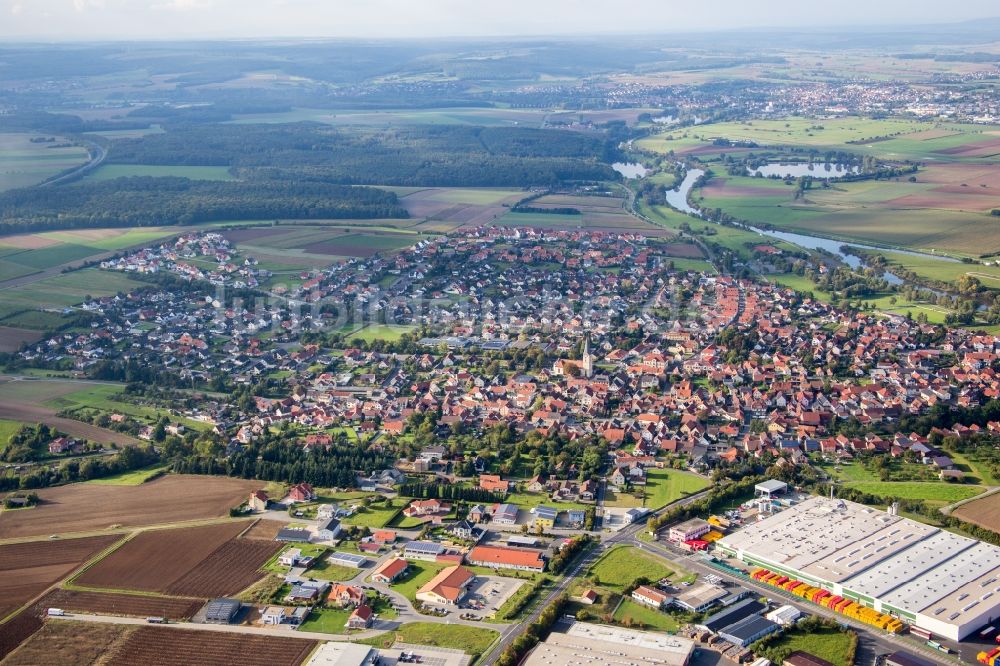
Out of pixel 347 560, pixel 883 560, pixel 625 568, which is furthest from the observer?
pixel 347 560

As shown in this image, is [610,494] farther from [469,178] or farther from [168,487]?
[469,178]

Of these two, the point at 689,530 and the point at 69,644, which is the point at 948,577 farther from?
the point at 69,644

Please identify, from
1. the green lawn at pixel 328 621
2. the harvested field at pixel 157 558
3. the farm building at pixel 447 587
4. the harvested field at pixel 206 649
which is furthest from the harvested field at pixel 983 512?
the harvested field at pixel 157 558

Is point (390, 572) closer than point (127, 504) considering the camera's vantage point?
Yes

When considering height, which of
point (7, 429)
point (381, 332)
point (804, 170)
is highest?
point (804, 170)

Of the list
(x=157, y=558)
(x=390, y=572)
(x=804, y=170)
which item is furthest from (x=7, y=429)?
(x=804, y=170)

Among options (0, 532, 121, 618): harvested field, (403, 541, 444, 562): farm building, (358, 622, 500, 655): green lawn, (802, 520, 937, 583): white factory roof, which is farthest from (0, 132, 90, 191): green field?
(802, 520, 937, 583): white factory roof
